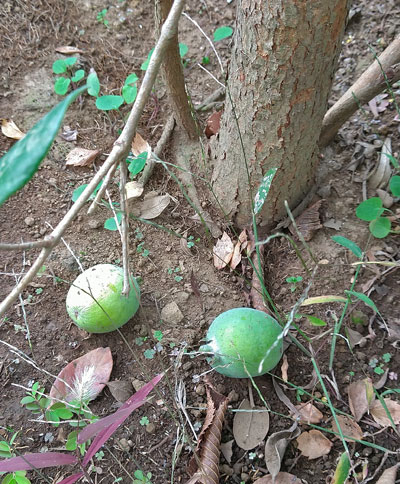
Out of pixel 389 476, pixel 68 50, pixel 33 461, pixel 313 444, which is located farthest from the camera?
pixel 68 50

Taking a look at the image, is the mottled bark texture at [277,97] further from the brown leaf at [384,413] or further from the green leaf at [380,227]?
the brown leaf at [384,413]

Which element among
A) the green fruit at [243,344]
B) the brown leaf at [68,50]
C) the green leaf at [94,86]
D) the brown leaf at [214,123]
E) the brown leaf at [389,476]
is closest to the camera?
the brown leaf at [389,476]

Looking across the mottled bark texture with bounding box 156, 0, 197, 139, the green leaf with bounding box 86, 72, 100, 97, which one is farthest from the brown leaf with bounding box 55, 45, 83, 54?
the mottled bark texture with bounding box 156, 0, 197, 139

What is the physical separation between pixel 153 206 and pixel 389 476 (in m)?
1.43

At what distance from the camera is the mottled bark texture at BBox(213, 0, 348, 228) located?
141cm

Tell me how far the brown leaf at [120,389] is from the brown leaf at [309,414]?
24.9 inches

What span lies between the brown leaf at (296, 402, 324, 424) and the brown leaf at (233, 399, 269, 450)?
0.41 feet

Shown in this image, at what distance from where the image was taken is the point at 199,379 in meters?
1.66

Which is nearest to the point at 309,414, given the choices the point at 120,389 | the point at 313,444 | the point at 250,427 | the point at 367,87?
the point at 313,444

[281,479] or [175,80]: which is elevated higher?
[175,80]

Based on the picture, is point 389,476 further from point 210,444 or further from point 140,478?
point 140,478

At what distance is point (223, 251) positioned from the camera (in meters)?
1.97

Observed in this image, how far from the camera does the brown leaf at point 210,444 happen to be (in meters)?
1.42

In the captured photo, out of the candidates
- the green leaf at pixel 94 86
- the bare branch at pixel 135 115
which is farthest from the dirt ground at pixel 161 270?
the bare branch at pixel 135 115
